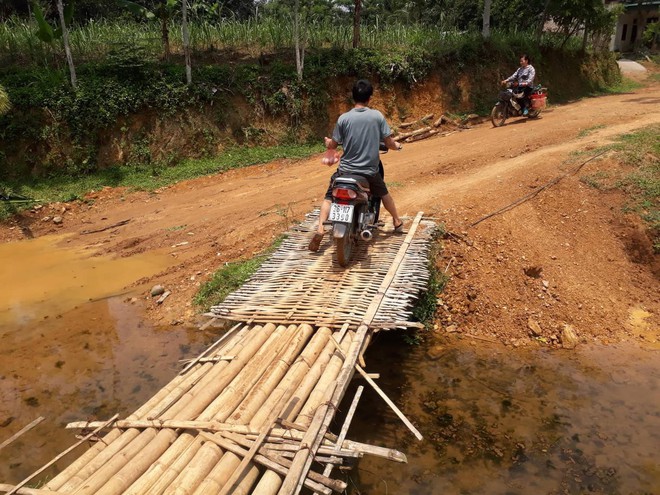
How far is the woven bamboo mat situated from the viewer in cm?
405

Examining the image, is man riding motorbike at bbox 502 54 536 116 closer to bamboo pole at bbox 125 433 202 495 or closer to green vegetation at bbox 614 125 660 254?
green vegetation at bbox 614 125 660 254

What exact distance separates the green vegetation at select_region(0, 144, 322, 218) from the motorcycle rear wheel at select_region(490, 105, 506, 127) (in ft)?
14.8

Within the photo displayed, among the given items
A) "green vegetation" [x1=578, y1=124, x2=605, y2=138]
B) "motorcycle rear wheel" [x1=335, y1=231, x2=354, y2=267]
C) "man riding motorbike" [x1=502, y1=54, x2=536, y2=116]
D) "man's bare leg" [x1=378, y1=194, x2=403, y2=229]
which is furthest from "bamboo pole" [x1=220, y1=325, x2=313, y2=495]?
"man riding motorbike" [x1=502, y1=54, x2=536, y2=116]

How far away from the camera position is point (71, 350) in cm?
486

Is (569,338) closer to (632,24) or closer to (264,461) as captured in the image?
(264,461)

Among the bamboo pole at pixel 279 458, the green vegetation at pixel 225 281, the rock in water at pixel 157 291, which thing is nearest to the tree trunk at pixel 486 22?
the green vegetation at pixel 225 281

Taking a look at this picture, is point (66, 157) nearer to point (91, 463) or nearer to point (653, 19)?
point (91, 463)

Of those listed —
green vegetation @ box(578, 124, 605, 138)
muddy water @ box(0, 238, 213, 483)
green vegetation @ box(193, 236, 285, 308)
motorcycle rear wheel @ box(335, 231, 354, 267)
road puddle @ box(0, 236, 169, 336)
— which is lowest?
road puddle @ box(0, 236, 169, 336)

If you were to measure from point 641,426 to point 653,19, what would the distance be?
110 feet

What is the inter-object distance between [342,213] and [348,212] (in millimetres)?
58

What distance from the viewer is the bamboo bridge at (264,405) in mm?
2473

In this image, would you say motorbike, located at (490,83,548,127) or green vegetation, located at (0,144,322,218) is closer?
green vegetation, located at (0,144,322,218)

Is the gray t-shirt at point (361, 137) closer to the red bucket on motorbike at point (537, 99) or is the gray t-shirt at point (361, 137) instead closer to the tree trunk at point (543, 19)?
the red bucket on motorbike at point (537, 99)

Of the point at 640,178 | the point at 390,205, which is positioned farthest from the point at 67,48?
the point at 640,178
